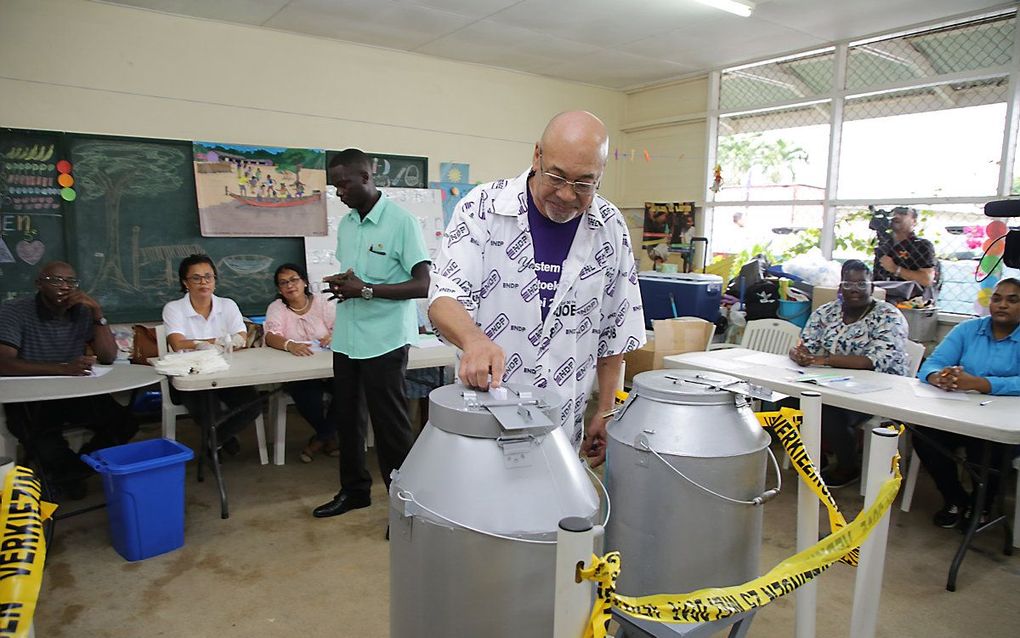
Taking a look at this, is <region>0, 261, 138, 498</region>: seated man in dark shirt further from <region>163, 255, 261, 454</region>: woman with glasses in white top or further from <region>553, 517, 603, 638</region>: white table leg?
<region>553, 517, 603, 638</region>: white table leg

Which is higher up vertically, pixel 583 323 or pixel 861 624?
pixel 583 323

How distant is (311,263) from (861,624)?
454 cm

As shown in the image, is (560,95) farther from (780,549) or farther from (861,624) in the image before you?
(861,624)

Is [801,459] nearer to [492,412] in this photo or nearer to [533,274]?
[533,274]

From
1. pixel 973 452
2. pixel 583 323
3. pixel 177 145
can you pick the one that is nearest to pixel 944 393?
pixel 973 452

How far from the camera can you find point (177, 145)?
4.59 meters

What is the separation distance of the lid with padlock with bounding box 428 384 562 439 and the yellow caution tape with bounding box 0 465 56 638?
0.68 m

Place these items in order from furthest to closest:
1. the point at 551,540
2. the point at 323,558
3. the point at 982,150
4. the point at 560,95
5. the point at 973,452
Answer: the point at 560,95
the point at 982,150
the point at 973,452
the point at 323,558
the point at 551,540

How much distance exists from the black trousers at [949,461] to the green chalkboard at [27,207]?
211 inches

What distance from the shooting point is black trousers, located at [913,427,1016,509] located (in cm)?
311

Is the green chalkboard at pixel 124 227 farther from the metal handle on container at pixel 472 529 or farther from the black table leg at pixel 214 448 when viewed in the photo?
the metal handle on container at pixel 472 529

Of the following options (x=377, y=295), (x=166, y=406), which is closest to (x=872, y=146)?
(x=377, y=295)

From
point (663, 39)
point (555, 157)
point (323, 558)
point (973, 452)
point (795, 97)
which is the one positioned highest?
point (663, 39)

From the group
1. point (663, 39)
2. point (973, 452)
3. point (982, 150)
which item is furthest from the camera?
point (663, 39)
